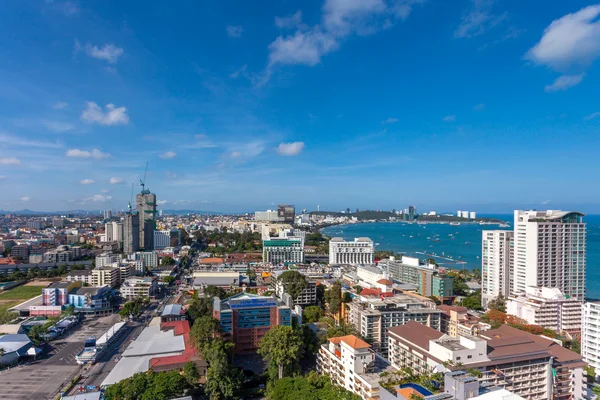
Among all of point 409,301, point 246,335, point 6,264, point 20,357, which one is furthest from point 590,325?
point 6,264

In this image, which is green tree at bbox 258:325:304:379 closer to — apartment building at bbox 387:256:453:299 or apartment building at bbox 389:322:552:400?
apartment building at bbox 389:322:552:400

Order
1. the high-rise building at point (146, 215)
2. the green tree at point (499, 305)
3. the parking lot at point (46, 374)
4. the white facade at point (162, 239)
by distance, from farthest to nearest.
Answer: the white facade at point (162, 239) < the high-rise building at point (146, 215) < the green tree at point (499, 305) < the parking lot at point (46, 374)

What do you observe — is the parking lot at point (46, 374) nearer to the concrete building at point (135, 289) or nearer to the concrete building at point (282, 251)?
the concrete building at point (135, 289)

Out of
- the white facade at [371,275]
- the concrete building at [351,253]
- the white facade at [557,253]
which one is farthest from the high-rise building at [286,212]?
the white facade at [557,253]

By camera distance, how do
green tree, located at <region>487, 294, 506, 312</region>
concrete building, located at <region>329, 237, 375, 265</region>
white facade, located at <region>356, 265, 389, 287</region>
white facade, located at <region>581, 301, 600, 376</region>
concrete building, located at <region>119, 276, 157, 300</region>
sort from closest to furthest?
white facade, located at <region>581, 301, 600, 376</region>
green tree, located at <region>487, 294, 506, 312</region>
white facade, located at <region>356, 265, 389, 287</region>
concrete building, located at <region>119, 276, 157, 300</region>
concrete building, located at <region>329, 237, 375, 265</region>

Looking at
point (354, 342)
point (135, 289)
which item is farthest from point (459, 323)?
point (135, 289)

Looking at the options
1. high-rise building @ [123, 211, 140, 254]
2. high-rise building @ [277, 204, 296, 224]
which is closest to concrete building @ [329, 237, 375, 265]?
high-rise building @ [123, 211, 140, 254]
